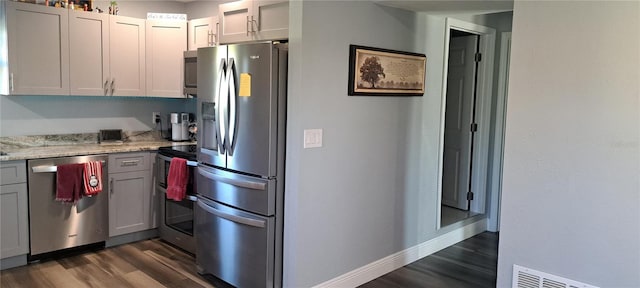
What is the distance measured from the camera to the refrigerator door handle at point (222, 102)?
10.1 ft

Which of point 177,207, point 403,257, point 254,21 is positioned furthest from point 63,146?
point 403,257

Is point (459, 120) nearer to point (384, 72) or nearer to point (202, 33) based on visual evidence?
point (384, 72)

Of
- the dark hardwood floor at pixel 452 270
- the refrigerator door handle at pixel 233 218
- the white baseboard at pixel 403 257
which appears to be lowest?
the dark hardwood floor at pixel 452 270

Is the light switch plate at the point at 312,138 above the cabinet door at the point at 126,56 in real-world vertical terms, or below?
below

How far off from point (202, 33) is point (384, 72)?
1.90m

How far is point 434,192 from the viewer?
4027 millimetres

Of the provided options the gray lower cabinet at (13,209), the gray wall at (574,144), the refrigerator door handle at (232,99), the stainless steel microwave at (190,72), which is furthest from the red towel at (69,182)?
the gray wall at (574,144)

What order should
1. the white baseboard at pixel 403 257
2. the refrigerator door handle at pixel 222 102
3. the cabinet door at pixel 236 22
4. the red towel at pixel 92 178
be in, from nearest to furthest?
the refrigerator door handle at pixel 222 102, the white baseboard at pixel 403 257, the cabinet door at pixel 236 22, the red towel at pixel 92 178

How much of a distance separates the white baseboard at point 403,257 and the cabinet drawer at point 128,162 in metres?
2.02

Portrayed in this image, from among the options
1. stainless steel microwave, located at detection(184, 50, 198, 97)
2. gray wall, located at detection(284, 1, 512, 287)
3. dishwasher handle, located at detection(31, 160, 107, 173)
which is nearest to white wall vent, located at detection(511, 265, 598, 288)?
gray wall, located at detection(284, 1, 512, 287)

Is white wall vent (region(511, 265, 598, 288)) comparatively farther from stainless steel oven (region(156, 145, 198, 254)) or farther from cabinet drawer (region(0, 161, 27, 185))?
cabinet drawer (region(0, 161, 27, 185))

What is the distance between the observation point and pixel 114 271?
140 inches

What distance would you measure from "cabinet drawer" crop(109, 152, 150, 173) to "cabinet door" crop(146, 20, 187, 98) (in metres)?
0.66

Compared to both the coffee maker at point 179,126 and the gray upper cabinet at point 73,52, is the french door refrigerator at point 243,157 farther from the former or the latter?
the coffee maker at point 179,126
